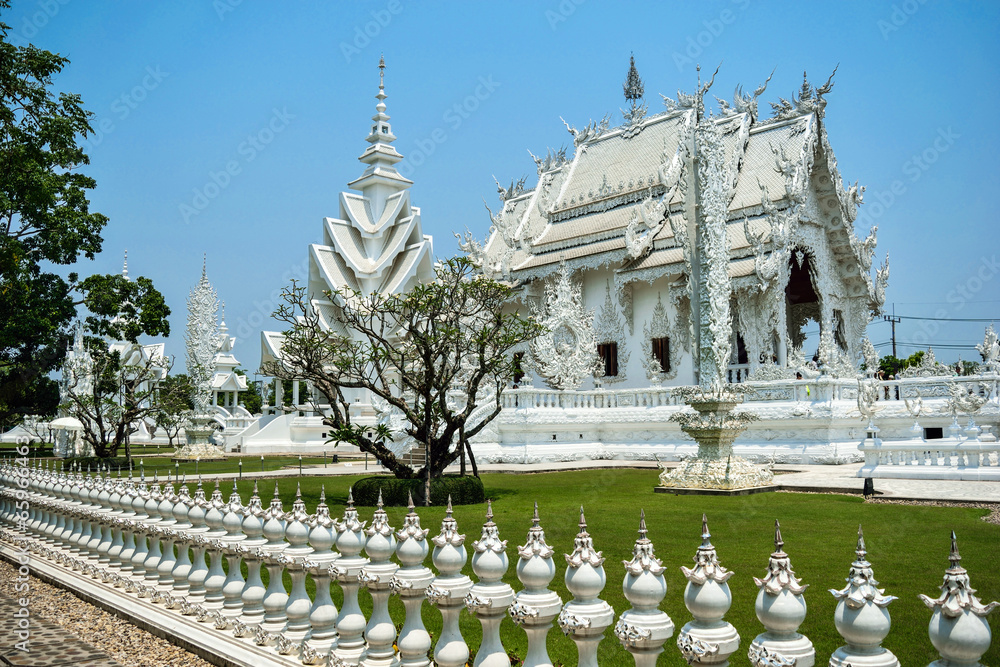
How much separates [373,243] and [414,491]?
2775cm

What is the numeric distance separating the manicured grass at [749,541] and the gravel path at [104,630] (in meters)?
1.36

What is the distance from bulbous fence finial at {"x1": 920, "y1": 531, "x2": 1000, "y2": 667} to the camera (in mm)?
1972

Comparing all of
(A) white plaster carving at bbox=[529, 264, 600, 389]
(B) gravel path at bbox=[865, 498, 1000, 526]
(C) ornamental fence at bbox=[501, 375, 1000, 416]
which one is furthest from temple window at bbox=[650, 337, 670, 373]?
(B) gravel path at bbox=[865, 498, 1000, 526]

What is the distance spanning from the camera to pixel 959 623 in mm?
2000

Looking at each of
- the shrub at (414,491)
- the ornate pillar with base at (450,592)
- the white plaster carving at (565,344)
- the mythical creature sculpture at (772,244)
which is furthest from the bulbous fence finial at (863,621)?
the white plaster carving at (565,344)

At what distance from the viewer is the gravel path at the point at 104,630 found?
15.5ft

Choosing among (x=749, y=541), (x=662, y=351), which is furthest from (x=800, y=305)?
(x=749, y=541)

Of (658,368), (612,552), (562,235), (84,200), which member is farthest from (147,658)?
(562,235)

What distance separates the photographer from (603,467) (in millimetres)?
19031

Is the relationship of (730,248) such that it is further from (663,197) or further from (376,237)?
(376,237)

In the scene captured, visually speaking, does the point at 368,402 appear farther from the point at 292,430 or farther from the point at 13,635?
the point at 13,635

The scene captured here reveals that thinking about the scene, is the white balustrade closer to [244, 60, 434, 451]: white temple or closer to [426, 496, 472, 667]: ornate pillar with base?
[426, 496, 472, 667]: ornate pillar with base

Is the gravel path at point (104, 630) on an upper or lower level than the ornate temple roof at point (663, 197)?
lower

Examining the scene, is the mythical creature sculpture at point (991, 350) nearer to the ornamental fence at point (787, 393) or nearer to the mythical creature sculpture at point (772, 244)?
the ornamental fence at point (787, 393)
